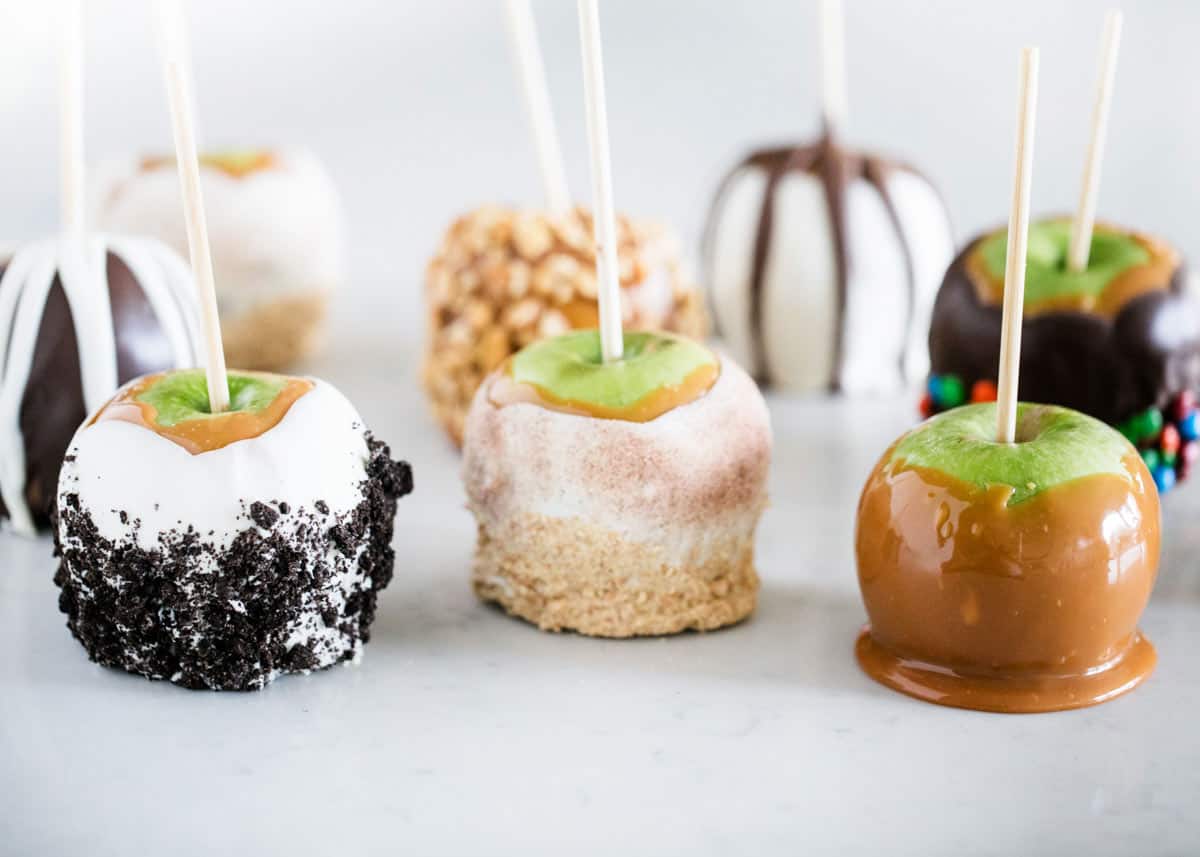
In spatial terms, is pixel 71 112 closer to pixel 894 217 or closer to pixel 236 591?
pixel 236 591

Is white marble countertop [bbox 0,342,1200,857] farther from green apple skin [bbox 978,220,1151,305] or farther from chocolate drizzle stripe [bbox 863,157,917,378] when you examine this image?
chocolate drizzle stripe [bbox 863,157,917,378]

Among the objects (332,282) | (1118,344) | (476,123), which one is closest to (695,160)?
(476,123)

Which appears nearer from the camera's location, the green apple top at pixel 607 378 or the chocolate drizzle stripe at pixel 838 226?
the green apple top at pixel 607 378

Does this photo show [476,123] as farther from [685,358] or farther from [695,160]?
[685,358]

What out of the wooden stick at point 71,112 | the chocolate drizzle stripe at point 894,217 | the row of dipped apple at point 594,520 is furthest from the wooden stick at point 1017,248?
the wooden stick at point 71,112

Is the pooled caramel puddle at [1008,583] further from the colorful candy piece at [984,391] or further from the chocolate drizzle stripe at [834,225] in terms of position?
the chocolate drizzle stripe at [834,225]

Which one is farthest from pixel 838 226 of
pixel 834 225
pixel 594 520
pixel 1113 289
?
pixel 594 520
